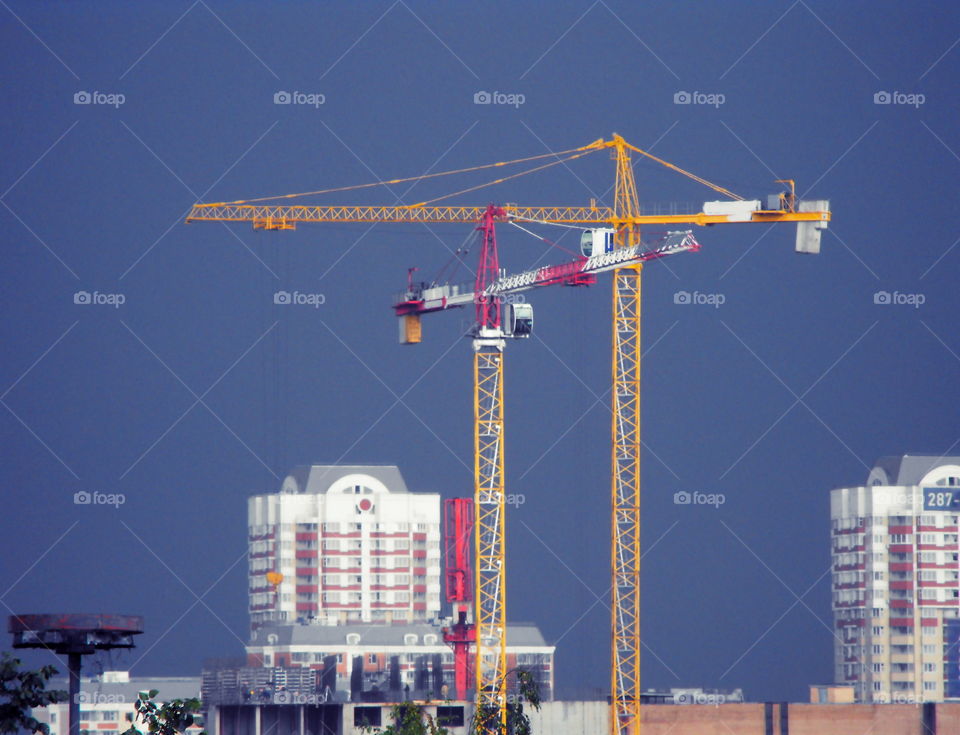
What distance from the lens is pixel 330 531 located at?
113 metres

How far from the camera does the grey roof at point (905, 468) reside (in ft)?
360

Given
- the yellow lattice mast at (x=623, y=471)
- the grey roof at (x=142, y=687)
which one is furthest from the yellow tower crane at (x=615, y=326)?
the grey roof at (x=142, y=687)

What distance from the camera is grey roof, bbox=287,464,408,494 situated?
4456 inches

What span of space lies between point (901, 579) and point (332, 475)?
31.8 meters

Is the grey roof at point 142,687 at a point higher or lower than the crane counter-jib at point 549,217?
lower

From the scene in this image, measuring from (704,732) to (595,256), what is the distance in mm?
18202

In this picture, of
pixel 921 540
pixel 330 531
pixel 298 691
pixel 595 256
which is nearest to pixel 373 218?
pixel 595 256

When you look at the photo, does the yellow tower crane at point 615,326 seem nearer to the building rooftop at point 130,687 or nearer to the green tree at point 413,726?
the green tree at point 413,726

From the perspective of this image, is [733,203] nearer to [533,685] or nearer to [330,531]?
[533,685]

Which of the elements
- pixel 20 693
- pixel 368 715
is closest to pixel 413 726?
pixel 368 715

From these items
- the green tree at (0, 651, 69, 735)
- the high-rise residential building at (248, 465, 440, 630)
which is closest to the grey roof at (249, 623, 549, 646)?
the high-rise residential building at (248, 465, 440, 630)

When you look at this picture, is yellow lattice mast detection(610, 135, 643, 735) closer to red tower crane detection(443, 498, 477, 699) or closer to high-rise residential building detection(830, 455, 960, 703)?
red tower crane detection(443, 498, 477, 699)

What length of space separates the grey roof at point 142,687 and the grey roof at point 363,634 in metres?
4.88

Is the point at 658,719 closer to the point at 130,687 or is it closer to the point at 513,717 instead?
the point at 513,717
